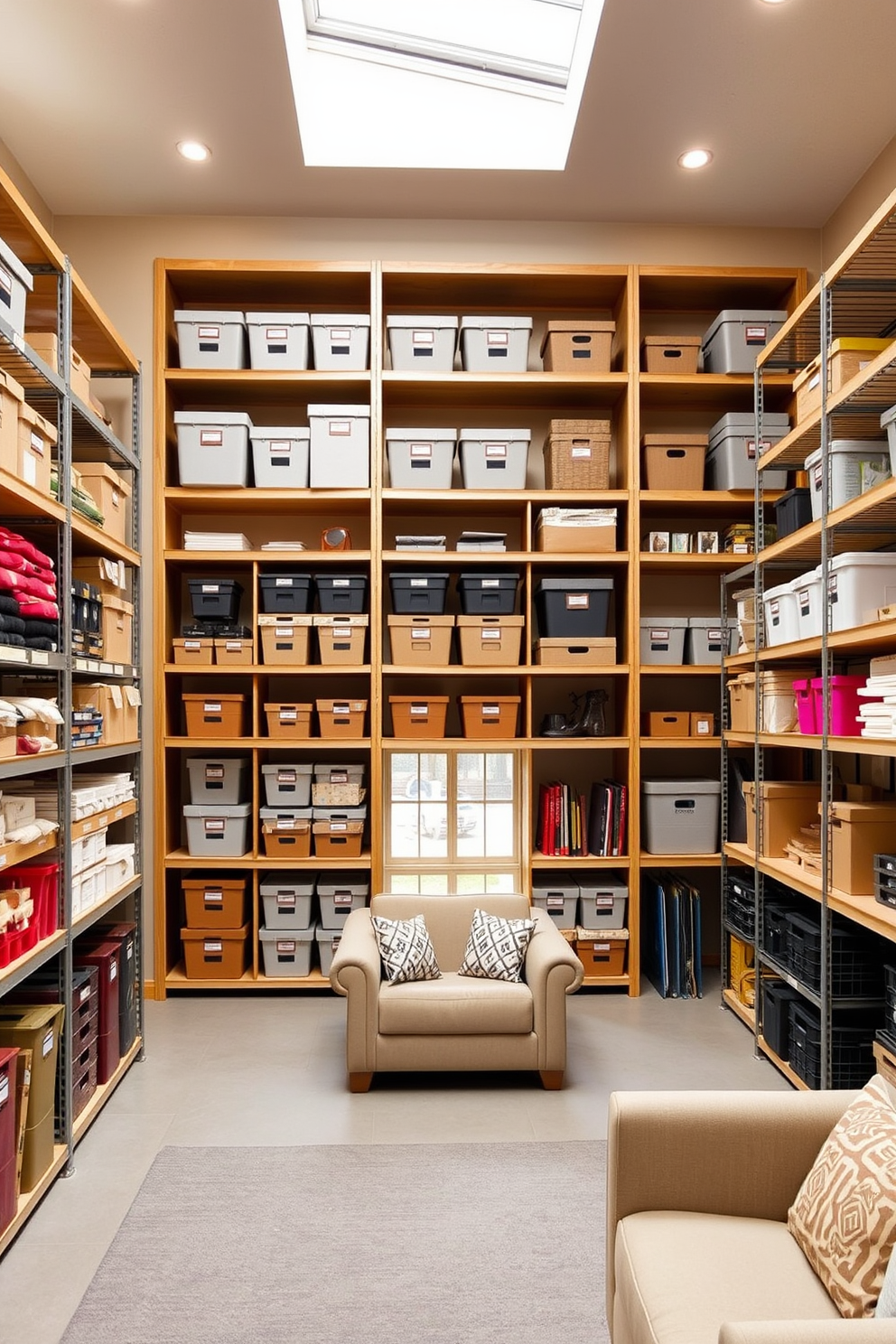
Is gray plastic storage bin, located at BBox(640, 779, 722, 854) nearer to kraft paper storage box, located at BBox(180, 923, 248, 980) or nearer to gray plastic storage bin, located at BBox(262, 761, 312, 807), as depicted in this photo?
gray plastic storage bin, located at BBox(262, 761, 312, 807)

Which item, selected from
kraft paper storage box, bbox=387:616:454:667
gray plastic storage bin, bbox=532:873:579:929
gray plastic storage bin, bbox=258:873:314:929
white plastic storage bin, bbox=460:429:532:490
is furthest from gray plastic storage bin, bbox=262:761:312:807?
white plastic storage bin, bbox=460:429:532:490

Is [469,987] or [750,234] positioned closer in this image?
[469,987]

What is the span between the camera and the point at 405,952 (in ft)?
11.7

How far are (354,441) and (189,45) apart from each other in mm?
1720

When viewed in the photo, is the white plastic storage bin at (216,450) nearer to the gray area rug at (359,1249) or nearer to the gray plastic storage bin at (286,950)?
the gray plastic storage bin at (286,950)

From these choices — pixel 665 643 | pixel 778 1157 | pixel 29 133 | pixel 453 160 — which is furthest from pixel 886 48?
pixel 778 1157

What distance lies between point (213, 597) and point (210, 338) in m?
1.28

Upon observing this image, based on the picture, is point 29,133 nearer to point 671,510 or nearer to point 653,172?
point 653,172

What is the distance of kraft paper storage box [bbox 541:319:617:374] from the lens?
462 cm

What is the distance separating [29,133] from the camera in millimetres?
3951

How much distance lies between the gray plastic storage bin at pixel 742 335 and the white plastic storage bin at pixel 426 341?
1.34 metres

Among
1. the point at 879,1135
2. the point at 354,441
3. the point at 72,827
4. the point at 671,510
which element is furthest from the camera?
the point at 671,510

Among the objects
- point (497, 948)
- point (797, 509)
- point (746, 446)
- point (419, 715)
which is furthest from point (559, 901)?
point (746, 446)

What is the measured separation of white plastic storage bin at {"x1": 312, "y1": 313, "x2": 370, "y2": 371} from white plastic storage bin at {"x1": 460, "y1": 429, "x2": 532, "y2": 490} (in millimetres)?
665
